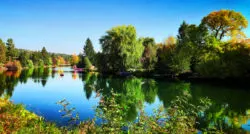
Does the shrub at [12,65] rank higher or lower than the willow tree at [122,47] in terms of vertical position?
lower

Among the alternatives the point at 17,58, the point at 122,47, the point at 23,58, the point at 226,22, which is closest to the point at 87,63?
the point at 23,58

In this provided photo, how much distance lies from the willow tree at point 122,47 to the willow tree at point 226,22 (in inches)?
566

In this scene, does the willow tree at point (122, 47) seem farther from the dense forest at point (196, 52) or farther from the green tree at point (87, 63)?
the green tree at point (87, 63)

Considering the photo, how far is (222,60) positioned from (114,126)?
1130 inches

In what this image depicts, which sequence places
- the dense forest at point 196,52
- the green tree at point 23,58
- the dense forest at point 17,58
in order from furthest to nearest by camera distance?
the green tree at point 23,58 < the dense forest at point 17,58 < the dense forest at point 196,52

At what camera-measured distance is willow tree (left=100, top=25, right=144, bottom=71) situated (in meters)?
42.8

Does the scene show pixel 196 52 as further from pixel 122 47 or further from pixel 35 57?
pixel 35 57

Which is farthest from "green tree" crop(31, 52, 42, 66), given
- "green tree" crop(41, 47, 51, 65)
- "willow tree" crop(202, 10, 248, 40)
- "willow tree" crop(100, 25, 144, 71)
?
"willow tree" crop(202, 10, 248, 40)

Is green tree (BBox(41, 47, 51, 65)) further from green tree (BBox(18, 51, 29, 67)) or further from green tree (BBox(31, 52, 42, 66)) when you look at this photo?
green tree (BBox(18, 51, 29, 67))

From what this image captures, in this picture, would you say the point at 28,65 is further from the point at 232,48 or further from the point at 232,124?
the point at 232,124

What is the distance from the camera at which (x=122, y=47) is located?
4256 centimetres

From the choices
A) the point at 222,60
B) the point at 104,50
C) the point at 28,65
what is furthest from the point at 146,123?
the point at 28,65

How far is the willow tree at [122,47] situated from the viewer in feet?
141

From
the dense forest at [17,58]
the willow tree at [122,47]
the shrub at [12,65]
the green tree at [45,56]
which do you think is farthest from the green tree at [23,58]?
the willow tree at [122,47]
